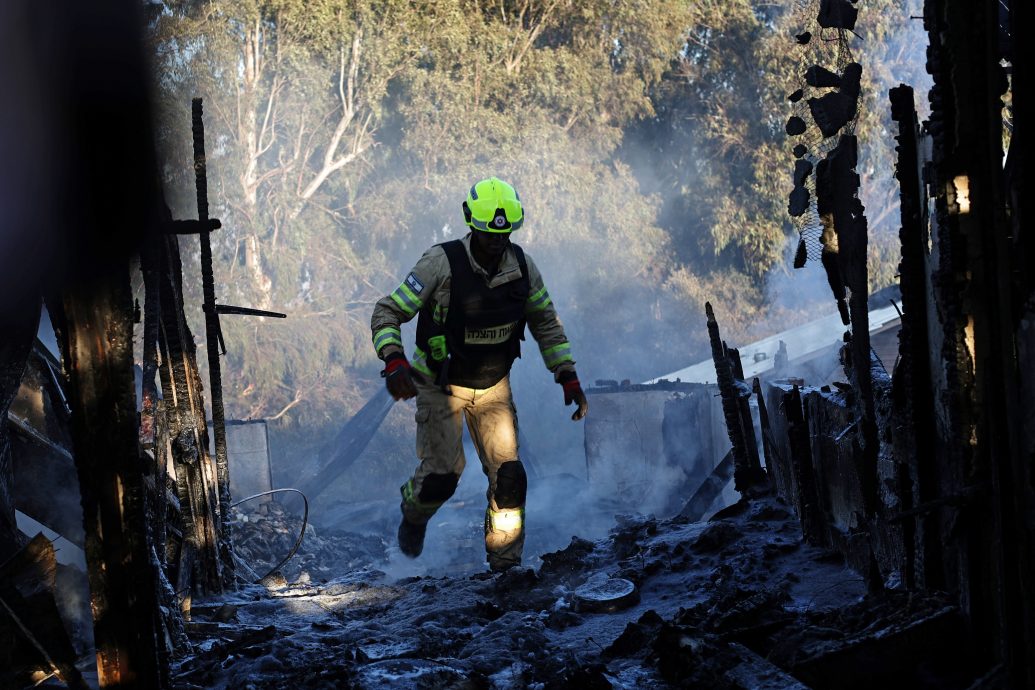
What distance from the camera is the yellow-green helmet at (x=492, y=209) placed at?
5477 millimetres

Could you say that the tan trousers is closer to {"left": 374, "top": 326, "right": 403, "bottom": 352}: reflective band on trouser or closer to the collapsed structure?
{"left": 374, "top": 326, "right": 403, "bottom": 352}: reflective band on trouser

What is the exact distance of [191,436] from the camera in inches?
194

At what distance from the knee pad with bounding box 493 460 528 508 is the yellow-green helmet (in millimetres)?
1381

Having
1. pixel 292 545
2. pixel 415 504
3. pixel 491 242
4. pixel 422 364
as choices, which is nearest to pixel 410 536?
pixel 415 504

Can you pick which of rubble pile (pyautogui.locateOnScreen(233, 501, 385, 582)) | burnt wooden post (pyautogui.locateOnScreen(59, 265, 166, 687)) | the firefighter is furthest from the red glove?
rubble pile (pyautogui.locateOnScreen(233, 501, 385, 582))

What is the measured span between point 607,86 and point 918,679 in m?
25.7

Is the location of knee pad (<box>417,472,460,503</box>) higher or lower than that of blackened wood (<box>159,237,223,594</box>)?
lower

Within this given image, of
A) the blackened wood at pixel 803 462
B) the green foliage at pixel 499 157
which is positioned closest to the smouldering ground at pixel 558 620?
the blackened wood at pixel 803 462

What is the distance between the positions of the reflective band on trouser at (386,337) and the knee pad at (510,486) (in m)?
0.97

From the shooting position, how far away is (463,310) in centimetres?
569

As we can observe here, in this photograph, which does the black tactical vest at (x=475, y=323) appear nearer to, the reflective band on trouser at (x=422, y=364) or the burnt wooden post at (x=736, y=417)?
the reflective band on trouser at (x=422, y=364)

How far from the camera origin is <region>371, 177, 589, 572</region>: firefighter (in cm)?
562

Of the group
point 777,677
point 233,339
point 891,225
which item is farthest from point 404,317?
point 891,225

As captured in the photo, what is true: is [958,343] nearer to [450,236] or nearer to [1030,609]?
[1030,609]
